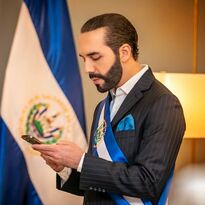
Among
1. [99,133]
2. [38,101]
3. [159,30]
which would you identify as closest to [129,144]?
[99,133]

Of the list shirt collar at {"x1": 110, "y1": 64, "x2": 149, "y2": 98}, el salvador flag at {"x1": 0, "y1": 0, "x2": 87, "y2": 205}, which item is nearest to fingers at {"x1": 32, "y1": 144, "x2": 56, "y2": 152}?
shirt collar at {"x1": 110, "y1": 64, "x2": 149, "y2": 98}

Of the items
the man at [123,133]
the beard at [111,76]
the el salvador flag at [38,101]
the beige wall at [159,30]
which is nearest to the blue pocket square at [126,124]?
the man at [123,133]

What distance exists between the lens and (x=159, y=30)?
239 cm

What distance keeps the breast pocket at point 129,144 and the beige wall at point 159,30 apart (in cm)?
127

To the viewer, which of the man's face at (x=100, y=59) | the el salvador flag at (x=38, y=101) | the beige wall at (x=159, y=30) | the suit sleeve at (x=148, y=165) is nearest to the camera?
the suit sleeve at (x=148, y=165)

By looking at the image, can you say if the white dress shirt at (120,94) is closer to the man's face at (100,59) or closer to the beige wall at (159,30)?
the man's face at (100,59)

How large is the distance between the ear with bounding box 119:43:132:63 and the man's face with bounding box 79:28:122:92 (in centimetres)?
2

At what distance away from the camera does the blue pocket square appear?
1047 millimetres

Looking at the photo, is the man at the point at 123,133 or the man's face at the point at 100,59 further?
the man's face at the point at 100,59

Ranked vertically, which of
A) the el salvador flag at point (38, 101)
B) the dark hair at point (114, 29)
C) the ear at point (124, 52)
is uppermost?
the dark hair at point (114, 29)

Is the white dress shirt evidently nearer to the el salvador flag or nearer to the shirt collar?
the shirt collar

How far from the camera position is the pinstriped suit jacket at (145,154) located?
3.17 ft

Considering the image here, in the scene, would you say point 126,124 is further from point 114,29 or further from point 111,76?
point 114,29

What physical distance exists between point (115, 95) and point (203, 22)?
4.88ft
